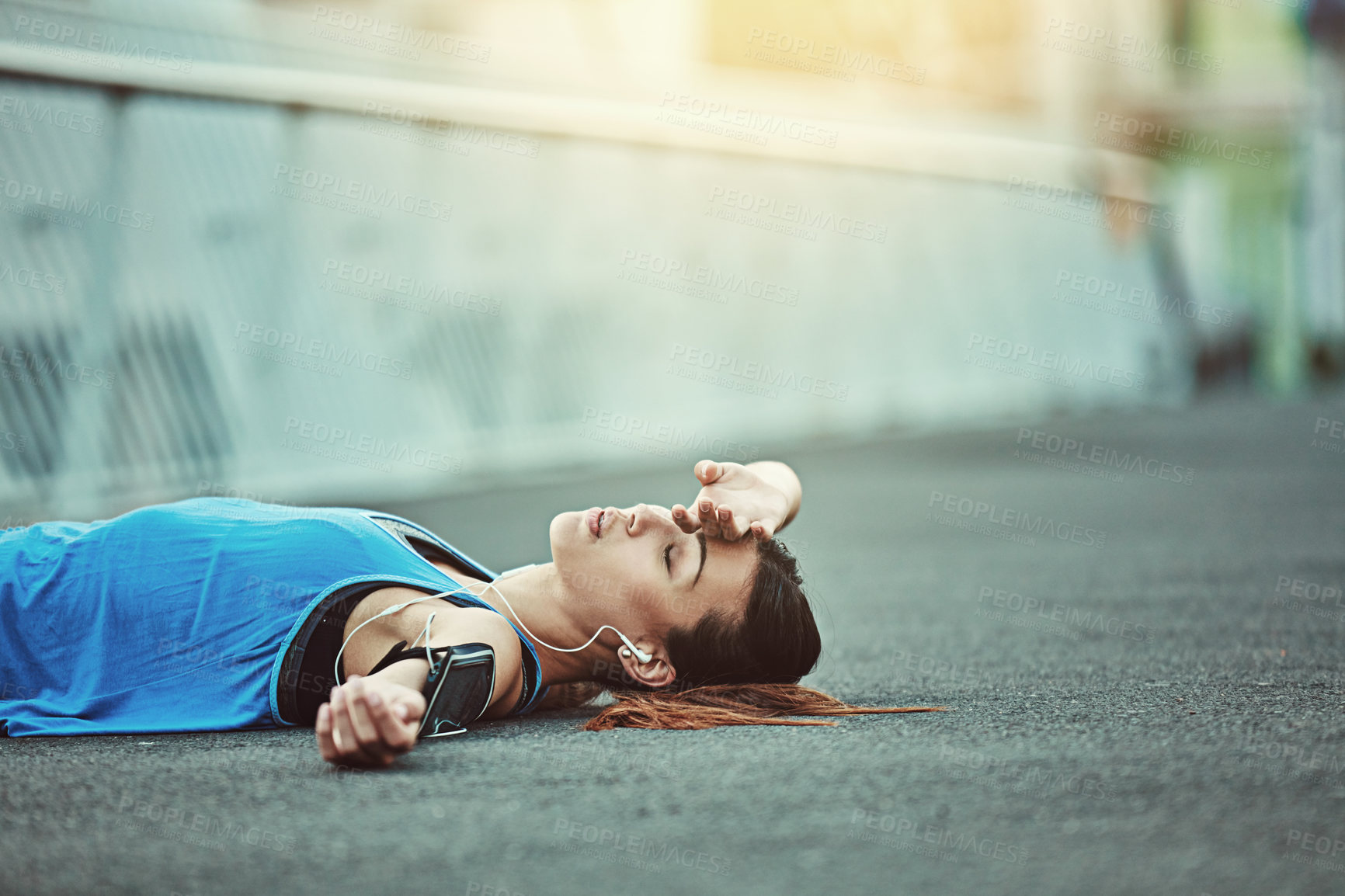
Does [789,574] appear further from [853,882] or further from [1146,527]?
[1146,527]

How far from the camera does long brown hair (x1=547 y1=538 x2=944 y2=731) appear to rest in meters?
2.62

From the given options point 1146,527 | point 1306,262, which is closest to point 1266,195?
point 1306,262

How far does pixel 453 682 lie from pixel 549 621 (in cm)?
43

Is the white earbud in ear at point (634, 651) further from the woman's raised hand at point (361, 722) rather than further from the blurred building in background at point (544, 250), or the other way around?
the blurred building in background at point (544, 250)

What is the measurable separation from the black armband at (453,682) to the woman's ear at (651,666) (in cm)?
38

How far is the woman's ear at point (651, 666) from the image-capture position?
8.93 ft

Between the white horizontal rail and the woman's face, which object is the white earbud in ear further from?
the white horizontal rail

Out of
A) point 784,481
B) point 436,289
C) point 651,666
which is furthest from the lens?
point 436,289

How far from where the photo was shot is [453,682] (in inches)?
92.0

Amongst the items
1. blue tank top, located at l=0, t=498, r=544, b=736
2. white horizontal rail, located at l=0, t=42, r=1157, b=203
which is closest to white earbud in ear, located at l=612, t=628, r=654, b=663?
blue tank top, located at l=0, t=498, r=544, b=736

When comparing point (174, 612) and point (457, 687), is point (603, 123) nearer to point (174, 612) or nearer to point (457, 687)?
point (174, 612)

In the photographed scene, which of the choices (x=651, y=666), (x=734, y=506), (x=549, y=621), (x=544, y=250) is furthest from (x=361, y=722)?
(x=544, y=250)

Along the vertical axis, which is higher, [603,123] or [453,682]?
[603,123]

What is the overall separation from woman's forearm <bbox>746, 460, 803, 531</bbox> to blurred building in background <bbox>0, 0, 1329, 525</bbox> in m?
4.54
